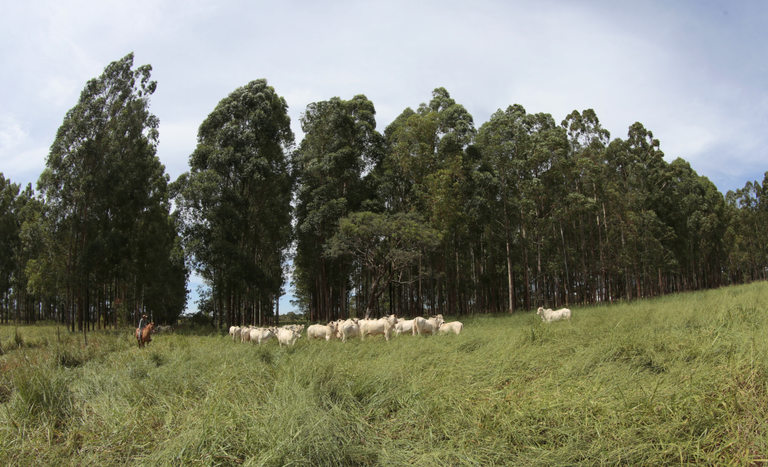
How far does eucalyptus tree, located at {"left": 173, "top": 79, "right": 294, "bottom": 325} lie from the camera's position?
22062 mm

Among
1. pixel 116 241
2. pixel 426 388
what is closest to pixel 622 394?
pixel 426 388

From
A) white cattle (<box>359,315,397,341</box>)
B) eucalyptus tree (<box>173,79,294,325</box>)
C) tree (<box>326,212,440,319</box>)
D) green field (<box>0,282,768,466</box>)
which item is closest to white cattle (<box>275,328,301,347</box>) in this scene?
white cattle (<box>359,315,397,341</box>)

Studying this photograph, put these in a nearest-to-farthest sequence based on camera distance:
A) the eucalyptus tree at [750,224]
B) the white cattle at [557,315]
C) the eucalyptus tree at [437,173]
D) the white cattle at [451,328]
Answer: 1. the white cattle at [451,328]
2. the white cattle at [557,315]
3. the eucalyptus tree at [437,173]
4. the eucalyptus tree at [750,224]

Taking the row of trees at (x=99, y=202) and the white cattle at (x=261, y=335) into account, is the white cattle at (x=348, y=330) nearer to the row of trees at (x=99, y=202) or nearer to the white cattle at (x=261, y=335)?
the white cattle at (x=261, y=335)

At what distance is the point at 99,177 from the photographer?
21094mm

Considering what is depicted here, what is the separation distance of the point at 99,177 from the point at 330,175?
40.4 ft

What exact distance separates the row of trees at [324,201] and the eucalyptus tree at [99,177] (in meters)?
0.08

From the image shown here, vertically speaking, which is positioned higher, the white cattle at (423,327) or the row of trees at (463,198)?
the row of trees at (463,198)

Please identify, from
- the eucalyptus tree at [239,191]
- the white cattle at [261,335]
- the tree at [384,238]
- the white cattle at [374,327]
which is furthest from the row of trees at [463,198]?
the white cattle at [261,335]

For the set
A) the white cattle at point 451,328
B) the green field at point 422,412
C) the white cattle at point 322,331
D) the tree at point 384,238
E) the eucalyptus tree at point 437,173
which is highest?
the eucalyptus tree at point 437,173

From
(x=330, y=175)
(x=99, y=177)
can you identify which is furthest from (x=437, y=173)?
(x=99, y=177)

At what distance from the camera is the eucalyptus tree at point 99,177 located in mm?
20875

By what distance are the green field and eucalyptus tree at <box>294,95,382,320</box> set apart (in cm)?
1810

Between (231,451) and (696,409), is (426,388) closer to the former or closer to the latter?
(231,451)
